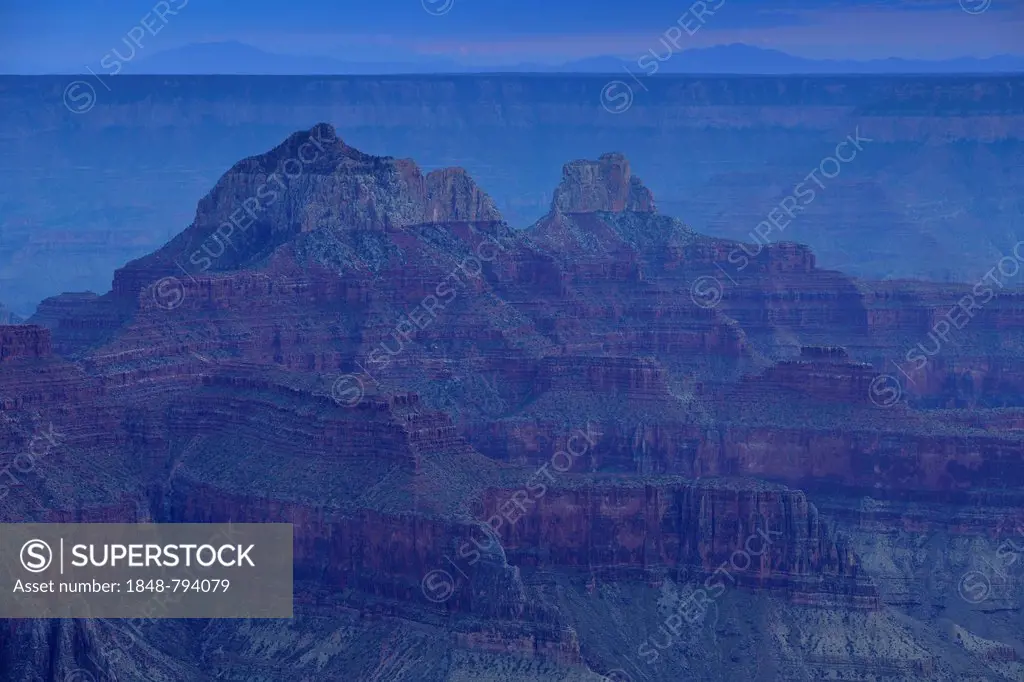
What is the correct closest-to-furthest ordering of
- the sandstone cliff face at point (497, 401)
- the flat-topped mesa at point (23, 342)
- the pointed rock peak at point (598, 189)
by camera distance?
the sandstone cliff face at point (497, 401) → the flat-topped mesa at point (23, 342) → the pointed rock peak at point (598, 189)

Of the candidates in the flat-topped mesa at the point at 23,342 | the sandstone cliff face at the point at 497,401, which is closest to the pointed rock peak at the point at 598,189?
the sandstone cliff face at the point at 497,401

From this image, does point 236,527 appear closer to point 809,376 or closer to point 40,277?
point 809,376

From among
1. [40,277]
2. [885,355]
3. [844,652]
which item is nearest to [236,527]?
[844,652]

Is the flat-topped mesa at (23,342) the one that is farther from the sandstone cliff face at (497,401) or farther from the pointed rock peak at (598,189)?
the pointed rock peak at (598,189)

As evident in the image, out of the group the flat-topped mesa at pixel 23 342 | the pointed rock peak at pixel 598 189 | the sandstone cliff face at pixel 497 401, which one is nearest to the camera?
the sandstone cliff face at pixel 497 401

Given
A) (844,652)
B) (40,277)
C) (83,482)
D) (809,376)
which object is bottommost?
(844,652)

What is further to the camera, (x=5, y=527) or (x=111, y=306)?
(x=111, y=306)
